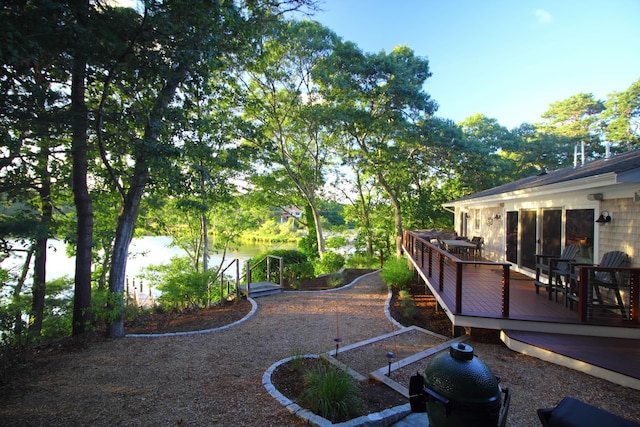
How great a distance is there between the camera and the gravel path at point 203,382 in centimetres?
312

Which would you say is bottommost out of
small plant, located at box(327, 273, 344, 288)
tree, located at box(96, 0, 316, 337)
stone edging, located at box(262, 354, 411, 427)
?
small plant, located at box(327, 273, 344, 288)

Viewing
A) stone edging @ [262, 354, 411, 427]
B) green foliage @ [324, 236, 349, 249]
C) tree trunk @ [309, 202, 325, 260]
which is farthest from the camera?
green foliage @ [324, 236, 349, 249]

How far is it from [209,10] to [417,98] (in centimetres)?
1097

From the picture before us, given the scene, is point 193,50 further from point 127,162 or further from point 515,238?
point 515,238

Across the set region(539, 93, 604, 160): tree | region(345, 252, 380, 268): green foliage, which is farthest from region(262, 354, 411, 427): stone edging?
region(539, 93, 604, 160): tree

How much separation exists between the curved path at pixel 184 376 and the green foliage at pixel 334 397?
1.02 ft

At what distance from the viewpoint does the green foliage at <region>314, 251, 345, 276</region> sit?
48.9ft

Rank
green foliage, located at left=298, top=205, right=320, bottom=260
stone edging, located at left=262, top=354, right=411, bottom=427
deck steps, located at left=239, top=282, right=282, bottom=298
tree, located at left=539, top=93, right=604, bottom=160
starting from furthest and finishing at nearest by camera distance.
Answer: tree, located at left=539, top=93, right=604, bottom=160
green foliage, located at left=298, top=205, right=320, bottom=260
deck steps, located at left=239, top=282, right=282, bottom=298
stone edging, located at left=262, top=354, right=411, bottom=427

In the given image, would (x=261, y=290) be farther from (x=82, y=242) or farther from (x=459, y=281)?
(x=459, y=281)

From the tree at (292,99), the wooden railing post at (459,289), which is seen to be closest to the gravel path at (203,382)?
the wooden railing post at (459,289)

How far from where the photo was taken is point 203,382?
3.93m

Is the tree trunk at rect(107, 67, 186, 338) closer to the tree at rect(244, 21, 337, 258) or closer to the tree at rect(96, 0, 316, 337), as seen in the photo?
the tree at rect(96, 0, 316, 337)

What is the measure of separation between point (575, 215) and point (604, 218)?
849mm

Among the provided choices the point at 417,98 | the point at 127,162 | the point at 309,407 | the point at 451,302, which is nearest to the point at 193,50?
the point at 127,162
